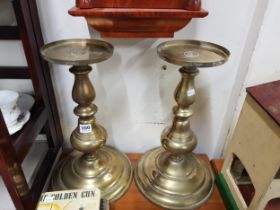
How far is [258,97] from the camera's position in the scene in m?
0.65

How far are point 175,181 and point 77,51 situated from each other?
55 centimetres

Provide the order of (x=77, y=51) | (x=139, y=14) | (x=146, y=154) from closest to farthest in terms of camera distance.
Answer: (x=139, y=14) → (x=77, y=51) → (x=146, y=154)

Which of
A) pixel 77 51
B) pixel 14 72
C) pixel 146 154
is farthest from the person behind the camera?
pixel 146 154

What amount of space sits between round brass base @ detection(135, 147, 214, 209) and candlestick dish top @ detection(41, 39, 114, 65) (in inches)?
18.3

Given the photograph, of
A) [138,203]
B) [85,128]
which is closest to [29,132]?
[85,128]

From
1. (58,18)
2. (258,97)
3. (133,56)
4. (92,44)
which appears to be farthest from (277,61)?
(58,18)

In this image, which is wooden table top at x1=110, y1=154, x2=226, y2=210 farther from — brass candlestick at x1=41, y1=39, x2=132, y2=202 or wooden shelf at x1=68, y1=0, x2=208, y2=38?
wooden shelf at x1=68, y1=0, x2=208, y2=38

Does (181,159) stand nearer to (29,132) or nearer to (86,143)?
(86,143)

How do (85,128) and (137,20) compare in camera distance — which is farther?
(85,128)

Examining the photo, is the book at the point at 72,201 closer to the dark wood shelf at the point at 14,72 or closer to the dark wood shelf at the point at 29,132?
the dark wood shelf at the point at 29,132

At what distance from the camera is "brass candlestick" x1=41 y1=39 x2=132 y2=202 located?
678 mm

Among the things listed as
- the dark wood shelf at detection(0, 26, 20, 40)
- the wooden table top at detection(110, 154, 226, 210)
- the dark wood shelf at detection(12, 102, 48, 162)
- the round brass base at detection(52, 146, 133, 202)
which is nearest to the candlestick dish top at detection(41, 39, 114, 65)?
the dark wood shelf at detection(0, 26, 20, 40)

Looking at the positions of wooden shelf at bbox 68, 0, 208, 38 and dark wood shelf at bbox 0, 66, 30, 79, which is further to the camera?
dark wood shelf at bbox 0, 66, 30, 79

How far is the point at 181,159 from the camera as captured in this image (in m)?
0.88
